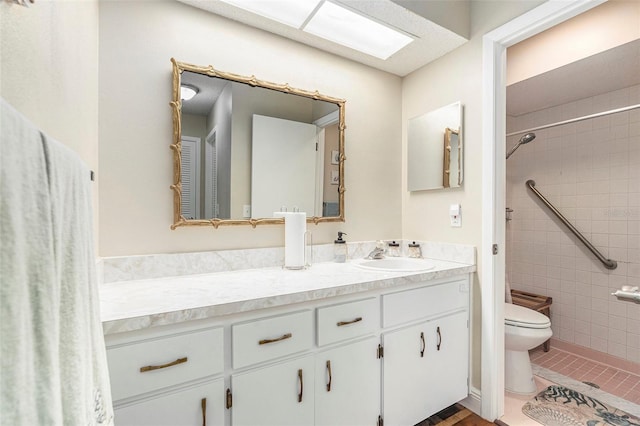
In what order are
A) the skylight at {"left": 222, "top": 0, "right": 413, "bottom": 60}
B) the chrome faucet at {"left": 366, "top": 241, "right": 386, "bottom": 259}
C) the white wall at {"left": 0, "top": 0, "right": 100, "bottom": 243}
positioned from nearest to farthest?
the white wall at {"left": 0, "top": 0, "right": 100, "bottom": 243}
the skylight at {"left": 222, "top": 0, "right": 413, "bottom": 60}
the chrome faucet at {"left": 366, "top": 241, "right": 386, "bottom": 259}

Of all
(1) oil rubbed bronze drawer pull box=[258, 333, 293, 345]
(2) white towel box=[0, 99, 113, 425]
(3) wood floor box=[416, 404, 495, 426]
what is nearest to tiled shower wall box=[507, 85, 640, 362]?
(3) wood floor box=[416, 404, 495, 426]

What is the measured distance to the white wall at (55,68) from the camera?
0.61 meters

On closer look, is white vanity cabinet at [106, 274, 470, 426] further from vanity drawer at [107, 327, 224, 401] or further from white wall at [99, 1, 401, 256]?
white wall at [99, 1, 401, 256]

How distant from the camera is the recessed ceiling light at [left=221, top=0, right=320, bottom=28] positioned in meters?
1.53

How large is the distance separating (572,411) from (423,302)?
3.89 feet

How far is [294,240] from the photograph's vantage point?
5.53 feet

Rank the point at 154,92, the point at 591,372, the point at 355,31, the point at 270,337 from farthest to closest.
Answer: the point at 591,372, the point at 355,31, the point at 154,92, the point at 270,337

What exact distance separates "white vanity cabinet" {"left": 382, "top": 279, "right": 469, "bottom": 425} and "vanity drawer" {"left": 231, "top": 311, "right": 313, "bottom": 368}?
1.44 feet

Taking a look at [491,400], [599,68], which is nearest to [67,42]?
[491,400]

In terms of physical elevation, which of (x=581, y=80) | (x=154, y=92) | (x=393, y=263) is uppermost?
(x=581, y=80)

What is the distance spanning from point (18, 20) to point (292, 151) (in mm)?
1297

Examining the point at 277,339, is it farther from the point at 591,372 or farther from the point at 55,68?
the point at 591,372

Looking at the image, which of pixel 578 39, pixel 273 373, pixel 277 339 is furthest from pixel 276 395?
pixel 578 39

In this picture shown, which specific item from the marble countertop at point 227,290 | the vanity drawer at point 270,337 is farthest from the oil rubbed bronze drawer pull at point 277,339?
the marble countertop at point 227,290
